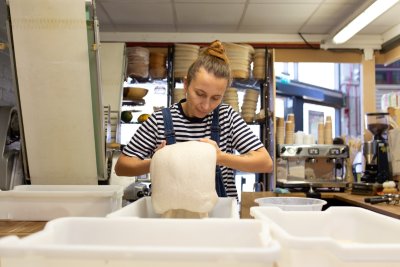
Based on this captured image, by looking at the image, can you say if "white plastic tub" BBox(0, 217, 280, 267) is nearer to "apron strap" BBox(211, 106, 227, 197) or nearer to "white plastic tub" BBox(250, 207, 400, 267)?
"white plastic tub" BBox(250, 207, 400, 267)

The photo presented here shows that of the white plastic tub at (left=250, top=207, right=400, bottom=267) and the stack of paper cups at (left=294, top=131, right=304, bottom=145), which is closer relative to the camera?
the white plastic tub at (left=250, top=207, right=400, bottom=267)

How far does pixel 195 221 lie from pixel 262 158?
0.77 meters

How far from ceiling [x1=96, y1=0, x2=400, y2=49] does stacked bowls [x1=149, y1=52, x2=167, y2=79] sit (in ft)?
1.27

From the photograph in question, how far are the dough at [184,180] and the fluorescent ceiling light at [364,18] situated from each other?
311 cm

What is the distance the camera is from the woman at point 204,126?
1450mm

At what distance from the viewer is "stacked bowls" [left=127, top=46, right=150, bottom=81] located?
428 centimetres

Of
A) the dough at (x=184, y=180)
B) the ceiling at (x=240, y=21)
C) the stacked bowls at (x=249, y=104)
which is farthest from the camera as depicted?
the stacked bowls at (x=249, y=104)

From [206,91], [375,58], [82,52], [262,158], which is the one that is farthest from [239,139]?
[375,58]

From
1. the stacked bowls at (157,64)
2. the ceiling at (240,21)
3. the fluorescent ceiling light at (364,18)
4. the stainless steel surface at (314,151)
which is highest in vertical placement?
the ceiling at (240,21)

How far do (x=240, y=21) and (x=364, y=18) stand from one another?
1348 millimetres

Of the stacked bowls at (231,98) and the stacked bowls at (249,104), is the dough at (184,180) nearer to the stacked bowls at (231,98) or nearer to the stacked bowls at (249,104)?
the stacked bowls at (231,98)

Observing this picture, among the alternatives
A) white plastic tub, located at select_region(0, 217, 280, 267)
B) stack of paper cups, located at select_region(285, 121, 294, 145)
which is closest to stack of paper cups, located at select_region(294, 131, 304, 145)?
stack of paper cups, located at select_region(285, 121, 294, 145)

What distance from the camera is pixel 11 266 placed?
0.56m

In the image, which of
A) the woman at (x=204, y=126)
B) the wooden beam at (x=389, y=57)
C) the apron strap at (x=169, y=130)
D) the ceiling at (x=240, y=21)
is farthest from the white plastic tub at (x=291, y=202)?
the wooden beam at (x=389, y=57)
